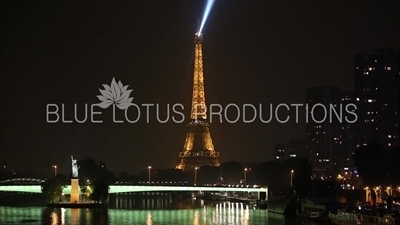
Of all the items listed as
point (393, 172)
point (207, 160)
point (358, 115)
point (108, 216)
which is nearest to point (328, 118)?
point (358, 115)

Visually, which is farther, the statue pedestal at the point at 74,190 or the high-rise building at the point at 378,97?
the high-rise building at the point at 378,97

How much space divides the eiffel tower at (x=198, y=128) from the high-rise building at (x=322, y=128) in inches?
1010

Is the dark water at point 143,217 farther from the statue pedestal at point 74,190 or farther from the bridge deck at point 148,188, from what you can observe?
the bridge deck at point 148,188

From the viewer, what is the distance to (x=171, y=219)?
1588 inches

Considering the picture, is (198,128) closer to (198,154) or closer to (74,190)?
(198,154)

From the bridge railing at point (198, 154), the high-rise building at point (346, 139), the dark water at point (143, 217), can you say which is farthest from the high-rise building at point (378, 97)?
the dark water at point (143, 217)

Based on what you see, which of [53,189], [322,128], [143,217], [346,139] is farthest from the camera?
[322,128]

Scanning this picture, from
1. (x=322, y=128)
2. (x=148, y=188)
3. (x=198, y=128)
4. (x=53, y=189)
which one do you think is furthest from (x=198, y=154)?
(x=322, y=128)

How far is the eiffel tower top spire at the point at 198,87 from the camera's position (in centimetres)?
7006

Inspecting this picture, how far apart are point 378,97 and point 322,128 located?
64.7ft

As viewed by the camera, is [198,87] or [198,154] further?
[198,154]

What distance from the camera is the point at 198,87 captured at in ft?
236

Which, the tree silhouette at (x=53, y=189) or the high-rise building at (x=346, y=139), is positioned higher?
the high-rise building at (x=346, y=139)

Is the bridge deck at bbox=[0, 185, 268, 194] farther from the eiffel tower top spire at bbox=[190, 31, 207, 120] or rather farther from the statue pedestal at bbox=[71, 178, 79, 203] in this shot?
the eiffel tower top spire at bbox=[190, 31, 207, 120]
